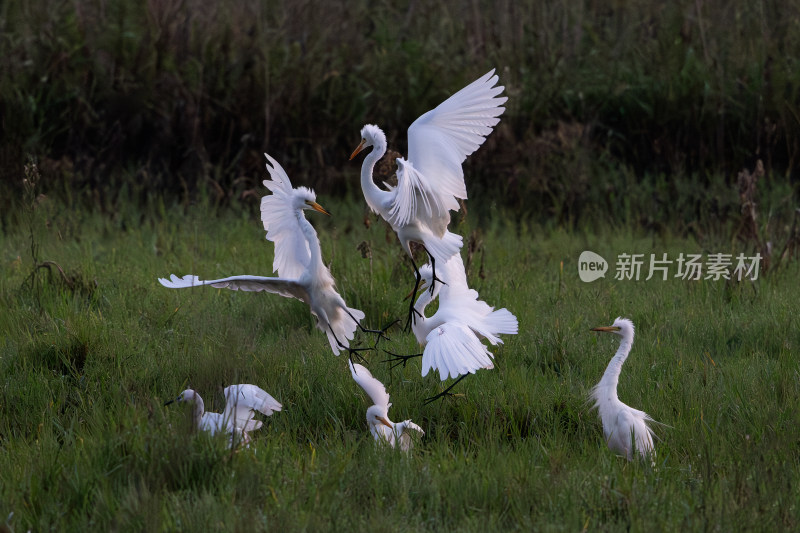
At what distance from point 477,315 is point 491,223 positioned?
11.1 feet

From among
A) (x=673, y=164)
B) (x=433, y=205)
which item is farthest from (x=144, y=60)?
(x=433, y=205)

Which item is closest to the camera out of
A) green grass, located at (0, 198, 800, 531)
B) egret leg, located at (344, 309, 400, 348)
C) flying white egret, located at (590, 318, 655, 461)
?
green grass, located at (0, 198, 800, 531)

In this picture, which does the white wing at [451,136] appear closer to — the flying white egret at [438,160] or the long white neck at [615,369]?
the flying white egret at [438,160]

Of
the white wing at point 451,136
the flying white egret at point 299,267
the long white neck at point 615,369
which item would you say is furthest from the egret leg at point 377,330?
the long white neck at point 615,369

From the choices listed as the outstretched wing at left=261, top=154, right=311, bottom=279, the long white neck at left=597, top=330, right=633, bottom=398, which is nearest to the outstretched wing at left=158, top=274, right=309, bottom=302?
the outstretched wing at left=261, top=154, right=311, bottom=279

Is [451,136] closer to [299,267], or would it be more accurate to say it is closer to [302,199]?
[302,199]

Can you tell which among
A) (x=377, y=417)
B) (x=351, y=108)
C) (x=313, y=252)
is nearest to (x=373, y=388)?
(x=377, y=417)

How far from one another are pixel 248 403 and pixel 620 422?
4.47 feet

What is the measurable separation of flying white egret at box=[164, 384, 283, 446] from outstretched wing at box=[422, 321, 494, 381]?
668 mm

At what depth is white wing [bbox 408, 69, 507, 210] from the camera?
13.4ft

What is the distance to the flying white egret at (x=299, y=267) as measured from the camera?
13.4ft

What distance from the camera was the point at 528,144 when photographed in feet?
26.1

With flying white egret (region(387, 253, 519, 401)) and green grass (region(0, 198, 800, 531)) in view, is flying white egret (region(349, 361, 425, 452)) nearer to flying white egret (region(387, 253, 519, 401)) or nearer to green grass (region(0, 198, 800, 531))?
green grass (region(0, 198, 800, 531))

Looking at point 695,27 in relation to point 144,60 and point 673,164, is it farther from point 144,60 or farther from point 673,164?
point 144,60
